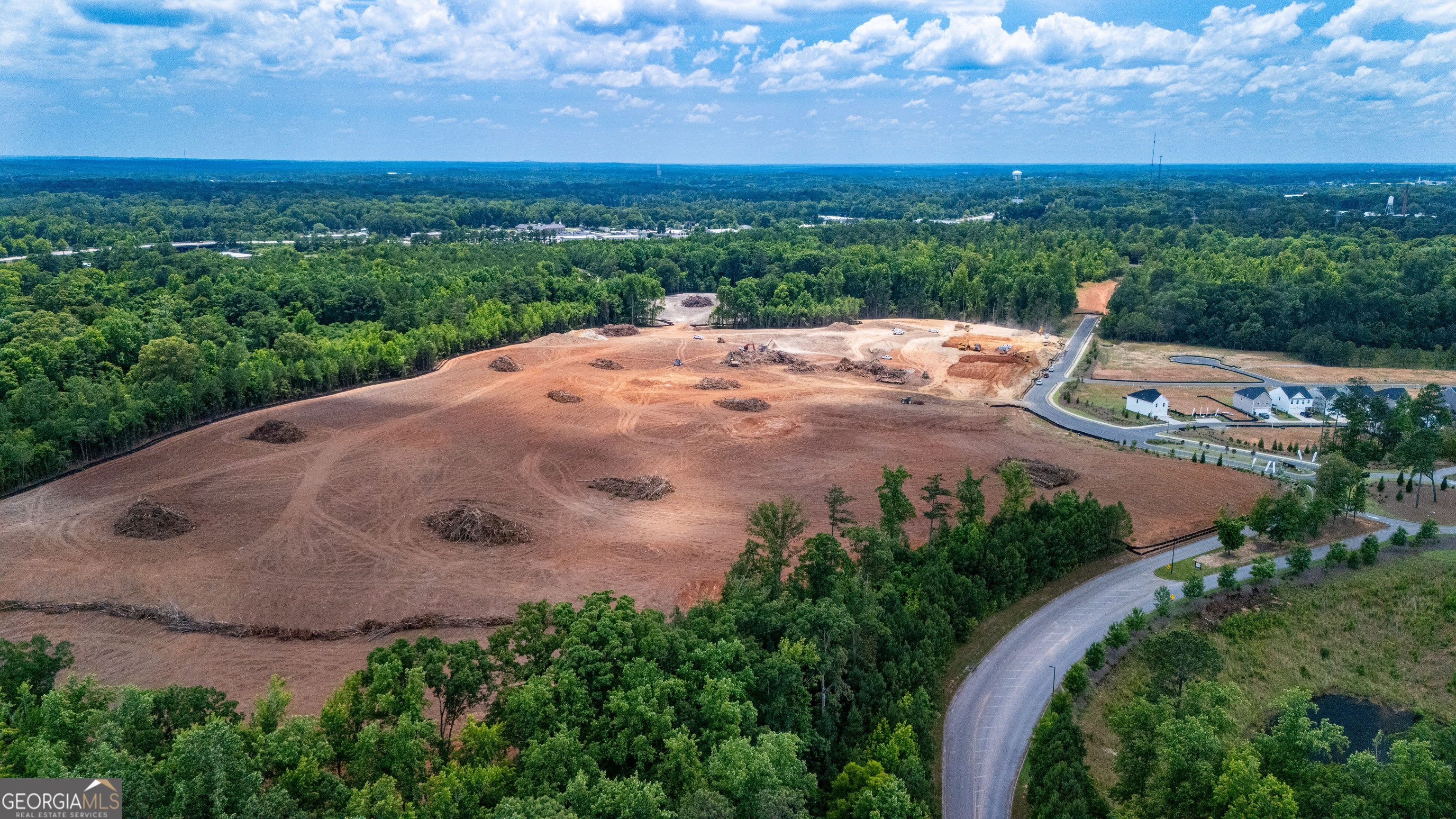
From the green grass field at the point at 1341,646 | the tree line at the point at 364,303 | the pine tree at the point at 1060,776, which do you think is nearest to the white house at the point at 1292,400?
the green grass field at the point at 1341,646

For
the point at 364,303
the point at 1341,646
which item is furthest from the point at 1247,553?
the point at 364,303

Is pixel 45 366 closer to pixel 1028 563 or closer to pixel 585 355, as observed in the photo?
pixel 585 355

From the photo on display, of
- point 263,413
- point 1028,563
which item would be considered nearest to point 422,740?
point 1028,563

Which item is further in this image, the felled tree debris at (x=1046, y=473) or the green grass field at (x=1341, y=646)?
the felled tree debris at (x=1046, y=473)

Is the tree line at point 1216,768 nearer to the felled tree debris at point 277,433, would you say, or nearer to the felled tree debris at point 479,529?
the felled tree debris at point 479,529

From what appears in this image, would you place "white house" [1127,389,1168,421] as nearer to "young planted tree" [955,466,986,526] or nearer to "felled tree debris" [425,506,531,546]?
"young planted tree" [955,466,986,526]

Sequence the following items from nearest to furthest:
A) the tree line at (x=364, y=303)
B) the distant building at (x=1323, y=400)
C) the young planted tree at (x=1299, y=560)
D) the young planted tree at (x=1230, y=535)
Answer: the young planted tree at (x=1299, y=560) < the young planted tree at (x=1230, y=535) < the tree line at (x=364, y=303) < the distant building at (x=1323, y=400)
